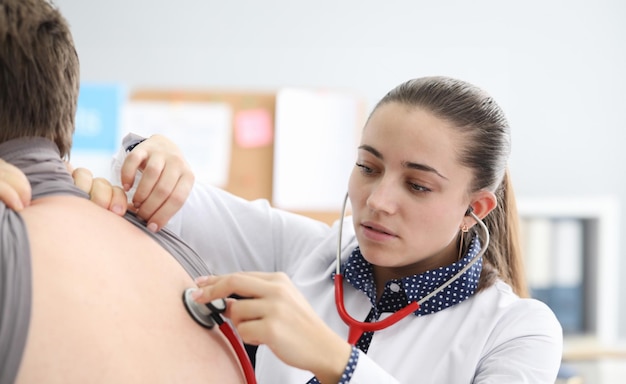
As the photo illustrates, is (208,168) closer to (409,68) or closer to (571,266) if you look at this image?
(409,68)

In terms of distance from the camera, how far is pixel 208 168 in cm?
378

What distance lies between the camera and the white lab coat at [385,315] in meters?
1.29

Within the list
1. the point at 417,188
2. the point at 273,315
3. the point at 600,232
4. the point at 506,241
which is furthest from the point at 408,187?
the point at 600,232

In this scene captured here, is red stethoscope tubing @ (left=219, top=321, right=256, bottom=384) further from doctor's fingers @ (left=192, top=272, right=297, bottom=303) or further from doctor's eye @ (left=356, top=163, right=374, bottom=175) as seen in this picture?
doctor's eye @ (left=356, top=163, right=374, bottom=175)

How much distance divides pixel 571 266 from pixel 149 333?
328 cm

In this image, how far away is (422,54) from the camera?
4121 millimetres

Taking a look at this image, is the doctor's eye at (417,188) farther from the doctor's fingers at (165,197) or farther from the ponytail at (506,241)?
the doctor's fingers at (165,197)

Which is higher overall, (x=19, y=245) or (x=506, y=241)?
(x=19, y=245)

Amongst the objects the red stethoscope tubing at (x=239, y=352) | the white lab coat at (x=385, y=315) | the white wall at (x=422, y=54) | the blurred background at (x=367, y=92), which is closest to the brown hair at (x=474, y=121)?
the white lab coat at (x=385, y=315)

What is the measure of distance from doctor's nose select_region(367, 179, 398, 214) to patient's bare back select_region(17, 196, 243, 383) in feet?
1.38

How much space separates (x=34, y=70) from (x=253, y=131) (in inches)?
114

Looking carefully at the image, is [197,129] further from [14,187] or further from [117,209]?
[14,187]

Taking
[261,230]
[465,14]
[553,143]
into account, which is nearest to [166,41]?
[465,14]

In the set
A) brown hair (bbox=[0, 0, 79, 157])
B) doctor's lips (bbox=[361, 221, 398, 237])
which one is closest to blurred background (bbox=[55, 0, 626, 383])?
doctor's lips (bbox=[361, 221, 398, 237])
